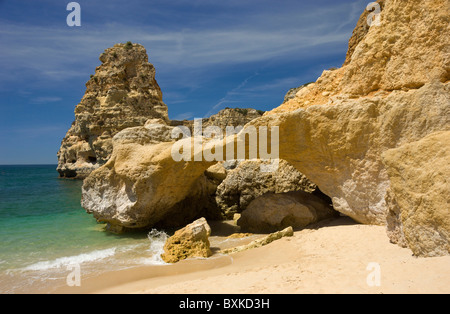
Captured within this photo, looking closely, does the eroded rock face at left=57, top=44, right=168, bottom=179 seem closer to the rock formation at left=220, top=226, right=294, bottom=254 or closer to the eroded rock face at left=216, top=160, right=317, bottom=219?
the eroded rock face at left=216, top=160, right=317, bottom=219

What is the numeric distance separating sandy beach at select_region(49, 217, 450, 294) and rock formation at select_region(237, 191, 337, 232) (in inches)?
41.1

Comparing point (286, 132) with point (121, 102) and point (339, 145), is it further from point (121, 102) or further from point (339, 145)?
point (121, 102)

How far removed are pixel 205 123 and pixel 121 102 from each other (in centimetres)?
1131

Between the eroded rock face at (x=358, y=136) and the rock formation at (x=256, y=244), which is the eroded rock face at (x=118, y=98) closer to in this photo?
the eroded rock face at (x=358, y=136)

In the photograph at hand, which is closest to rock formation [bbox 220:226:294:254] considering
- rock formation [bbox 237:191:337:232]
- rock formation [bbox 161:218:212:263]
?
rock formation [bbox 161:218:212:263]

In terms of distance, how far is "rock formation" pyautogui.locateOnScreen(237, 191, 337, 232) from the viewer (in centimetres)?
910

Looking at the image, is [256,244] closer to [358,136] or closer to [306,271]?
[306,271]

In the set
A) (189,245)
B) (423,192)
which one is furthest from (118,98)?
(423,192)

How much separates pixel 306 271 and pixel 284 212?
4.40m

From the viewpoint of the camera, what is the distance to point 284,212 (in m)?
9.21

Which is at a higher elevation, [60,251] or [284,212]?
[284,212]

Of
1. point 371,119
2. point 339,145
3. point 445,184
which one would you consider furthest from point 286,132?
point 445,184

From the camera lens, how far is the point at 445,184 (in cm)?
444

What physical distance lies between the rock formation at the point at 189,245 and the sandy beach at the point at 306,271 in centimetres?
29
